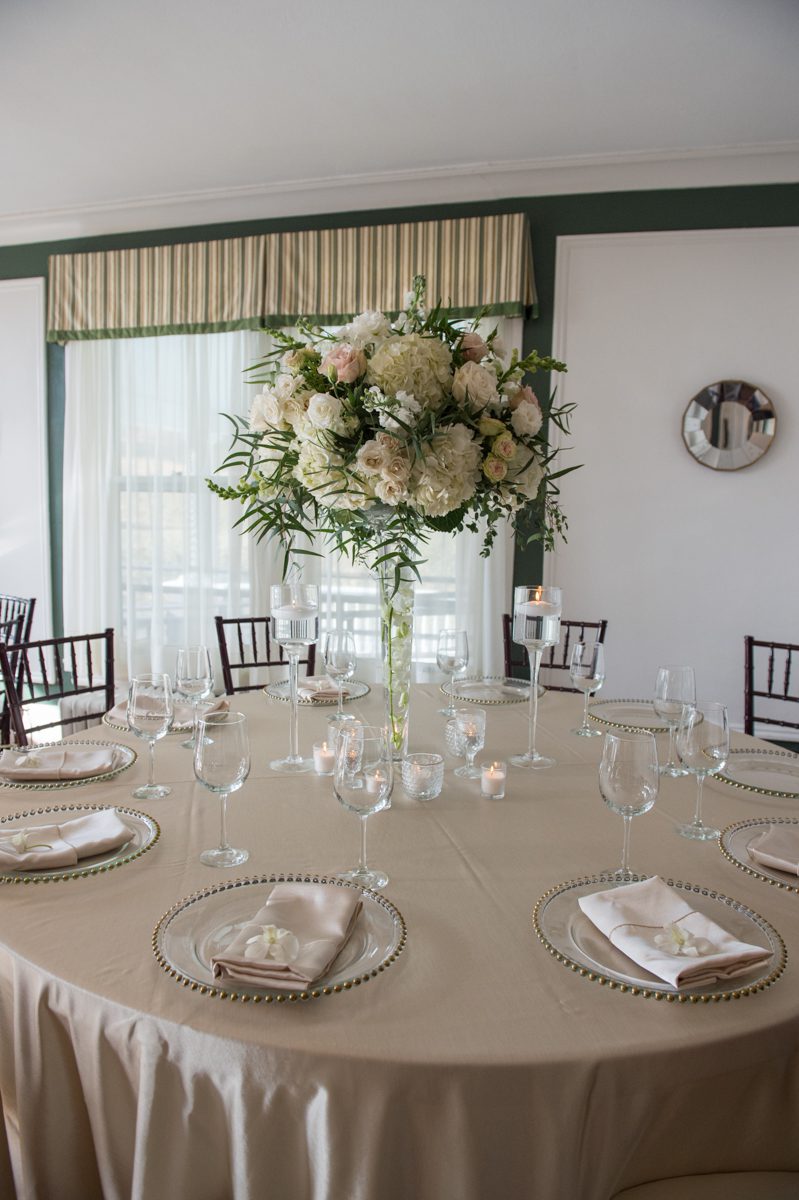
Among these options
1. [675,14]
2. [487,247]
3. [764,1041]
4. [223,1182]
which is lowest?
[223,1182]

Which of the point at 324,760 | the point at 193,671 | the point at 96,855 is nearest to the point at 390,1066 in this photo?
the point at 96,855

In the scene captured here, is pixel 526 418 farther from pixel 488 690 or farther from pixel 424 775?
pixel 488 690

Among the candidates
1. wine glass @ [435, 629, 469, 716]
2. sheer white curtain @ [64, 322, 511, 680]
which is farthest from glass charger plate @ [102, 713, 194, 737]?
sheer white curtain @ [64, 322, 511, 680]

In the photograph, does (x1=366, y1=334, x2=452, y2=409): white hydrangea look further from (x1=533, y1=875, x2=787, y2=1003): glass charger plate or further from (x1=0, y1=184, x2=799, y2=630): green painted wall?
(x1=0, y1=184, x2=799, y2=630): green painted wall

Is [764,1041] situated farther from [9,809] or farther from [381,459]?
[9,809]

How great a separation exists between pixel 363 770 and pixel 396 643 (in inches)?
25.5


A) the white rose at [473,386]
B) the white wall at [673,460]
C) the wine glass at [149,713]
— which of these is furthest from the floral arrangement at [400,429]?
the white wall at [673,460]

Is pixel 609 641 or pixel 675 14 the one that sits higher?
pixel 675 14

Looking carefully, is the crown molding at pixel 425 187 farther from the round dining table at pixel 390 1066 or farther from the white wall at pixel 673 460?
the round dining table at pixel 390 1066

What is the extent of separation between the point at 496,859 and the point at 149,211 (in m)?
4.74

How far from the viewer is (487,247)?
419 cm

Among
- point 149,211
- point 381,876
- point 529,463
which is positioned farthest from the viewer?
point 149,211

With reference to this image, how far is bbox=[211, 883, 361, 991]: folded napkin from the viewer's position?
932 millimetres

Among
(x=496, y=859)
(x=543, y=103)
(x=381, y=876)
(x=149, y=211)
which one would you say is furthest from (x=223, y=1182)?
(x=149, y=211)
